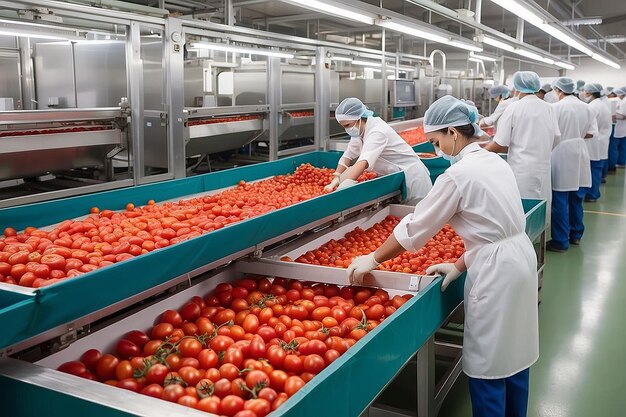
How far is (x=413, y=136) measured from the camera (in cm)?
986

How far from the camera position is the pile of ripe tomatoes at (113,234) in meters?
2.45

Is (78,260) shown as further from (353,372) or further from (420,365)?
(420,365)

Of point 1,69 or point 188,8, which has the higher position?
point 188,8

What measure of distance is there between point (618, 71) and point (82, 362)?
1174 inches

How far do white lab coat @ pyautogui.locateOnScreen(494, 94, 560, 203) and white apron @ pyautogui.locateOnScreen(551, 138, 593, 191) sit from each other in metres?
0.81

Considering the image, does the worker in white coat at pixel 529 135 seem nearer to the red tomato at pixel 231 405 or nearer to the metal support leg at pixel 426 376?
the metal support leg at pixel 426 376

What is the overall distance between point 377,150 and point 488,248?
2.48 meters

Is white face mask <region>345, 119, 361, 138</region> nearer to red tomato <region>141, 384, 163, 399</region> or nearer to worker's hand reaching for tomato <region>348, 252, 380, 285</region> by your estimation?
worker's hand reaching for tomato <region>348, 252, 380, 285</region>

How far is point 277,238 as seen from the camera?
3582 millimetres

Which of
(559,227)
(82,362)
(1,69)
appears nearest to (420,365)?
(82,362)

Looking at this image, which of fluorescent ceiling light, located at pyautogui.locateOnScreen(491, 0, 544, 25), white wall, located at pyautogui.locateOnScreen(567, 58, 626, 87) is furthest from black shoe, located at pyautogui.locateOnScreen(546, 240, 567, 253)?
white wall, located at pyautogui.locateOnScreen(567, 58, 626, 87)

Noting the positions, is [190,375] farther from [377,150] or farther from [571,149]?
[571,149]

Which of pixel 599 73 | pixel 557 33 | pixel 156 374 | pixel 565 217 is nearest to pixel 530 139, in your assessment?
pixel 565 217

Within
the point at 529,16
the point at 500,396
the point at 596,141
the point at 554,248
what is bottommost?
the point at 554,248
